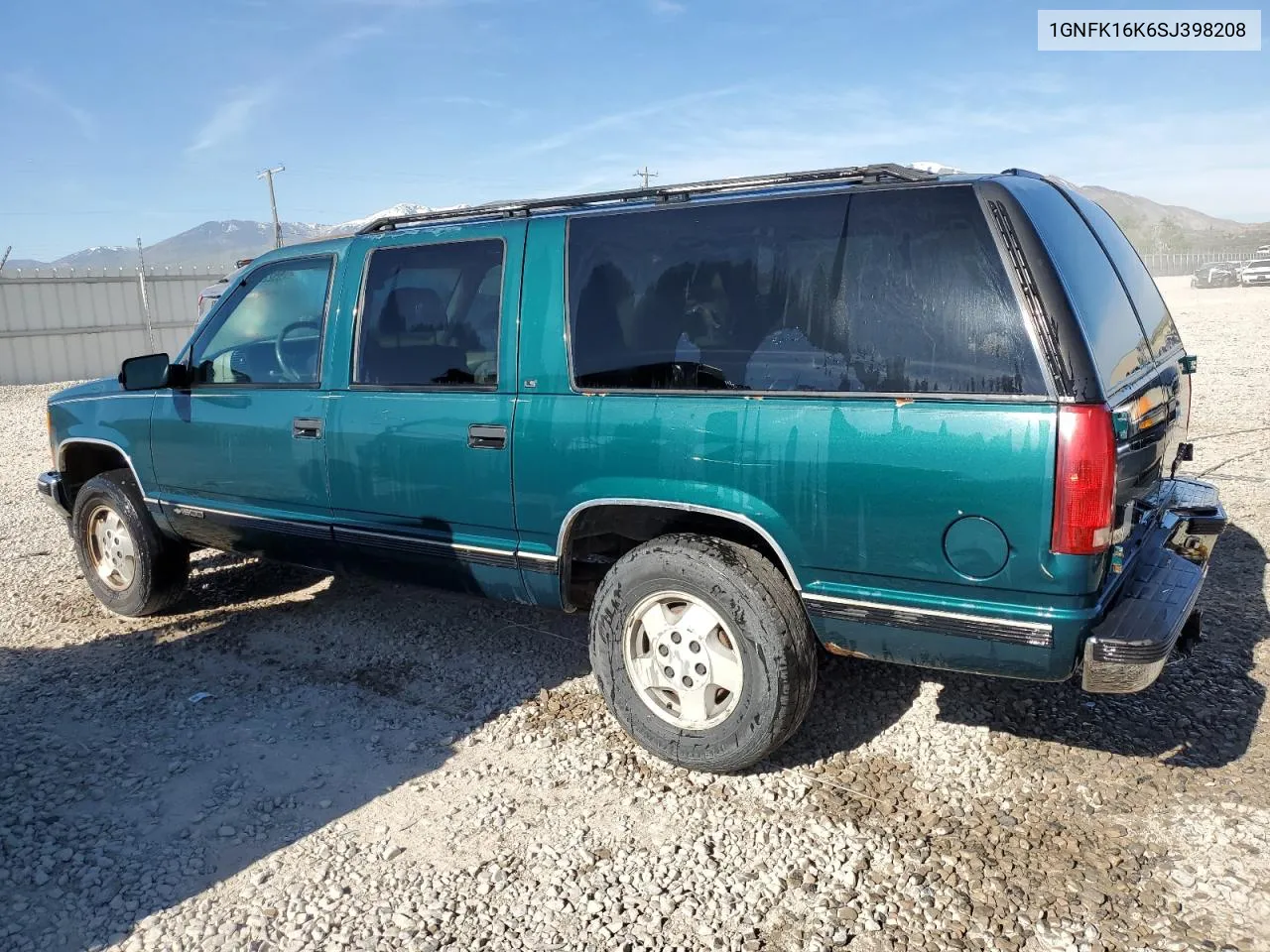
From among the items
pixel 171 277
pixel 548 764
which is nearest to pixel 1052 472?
pixel 548 764

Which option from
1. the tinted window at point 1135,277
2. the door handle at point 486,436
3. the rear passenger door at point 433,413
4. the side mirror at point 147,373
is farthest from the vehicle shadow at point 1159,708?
the side mirror at point 147,373

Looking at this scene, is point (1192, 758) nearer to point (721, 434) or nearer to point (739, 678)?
point (739, 678)

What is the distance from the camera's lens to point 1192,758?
347 centimetres

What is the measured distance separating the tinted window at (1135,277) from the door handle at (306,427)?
325cm

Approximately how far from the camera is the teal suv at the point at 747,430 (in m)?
2.85

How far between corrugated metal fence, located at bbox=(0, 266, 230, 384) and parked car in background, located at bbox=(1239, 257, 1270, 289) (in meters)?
37.6

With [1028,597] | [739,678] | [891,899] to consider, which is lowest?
[891,899]

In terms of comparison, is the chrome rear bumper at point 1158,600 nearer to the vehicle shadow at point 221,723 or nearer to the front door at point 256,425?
the vehicle shadow at point 221,723

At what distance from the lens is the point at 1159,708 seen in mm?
3818

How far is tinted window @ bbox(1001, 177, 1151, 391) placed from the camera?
291cm

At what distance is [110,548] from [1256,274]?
43.3 m

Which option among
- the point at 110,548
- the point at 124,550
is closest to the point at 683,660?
the point at 124,550

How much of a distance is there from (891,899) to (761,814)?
579 mm

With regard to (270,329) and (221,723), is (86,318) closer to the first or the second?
(270,329)
